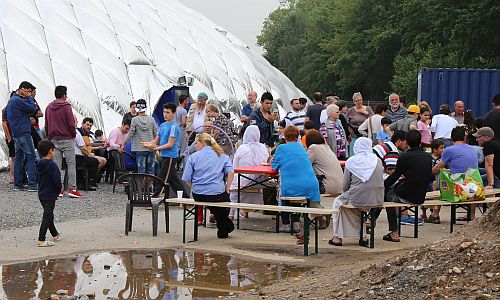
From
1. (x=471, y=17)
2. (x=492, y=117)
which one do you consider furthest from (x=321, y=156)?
(x=471, y=17)

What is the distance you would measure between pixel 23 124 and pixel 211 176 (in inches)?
226

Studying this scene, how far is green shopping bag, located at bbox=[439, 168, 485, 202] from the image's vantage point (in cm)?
1209

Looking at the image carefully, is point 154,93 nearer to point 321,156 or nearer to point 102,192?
point 102,192

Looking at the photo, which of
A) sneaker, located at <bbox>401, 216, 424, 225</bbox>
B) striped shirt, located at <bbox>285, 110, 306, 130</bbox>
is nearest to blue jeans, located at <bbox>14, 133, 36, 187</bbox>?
striped shirt, located at <bbox>285, 110, 306, 130</bbox>

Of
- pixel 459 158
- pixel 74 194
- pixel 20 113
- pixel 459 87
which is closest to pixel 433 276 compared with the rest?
pixel 459 158

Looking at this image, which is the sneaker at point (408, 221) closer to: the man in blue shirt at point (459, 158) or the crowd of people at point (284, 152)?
the crowd of people at point (284, 152)

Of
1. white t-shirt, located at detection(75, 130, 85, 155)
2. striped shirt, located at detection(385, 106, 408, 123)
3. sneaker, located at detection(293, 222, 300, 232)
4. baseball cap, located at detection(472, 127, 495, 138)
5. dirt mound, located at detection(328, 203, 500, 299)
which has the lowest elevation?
sneaker, located at detection(293, 222, 300, 232)

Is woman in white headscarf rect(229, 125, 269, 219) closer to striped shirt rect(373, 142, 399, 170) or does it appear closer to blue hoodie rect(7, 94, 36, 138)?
striped shirt rect(373, 142, 399, 170)

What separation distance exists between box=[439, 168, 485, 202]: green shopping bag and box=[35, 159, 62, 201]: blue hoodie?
5185mm

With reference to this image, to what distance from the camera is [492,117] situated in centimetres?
1470

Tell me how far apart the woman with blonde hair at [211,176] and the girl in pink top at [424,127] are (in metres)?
4.90

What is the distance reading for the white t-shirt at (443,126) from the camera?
1616 cm

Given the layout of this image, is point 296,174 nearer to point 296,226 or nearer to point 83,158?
point 296,226

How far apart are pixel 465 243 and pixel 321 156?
500cm
